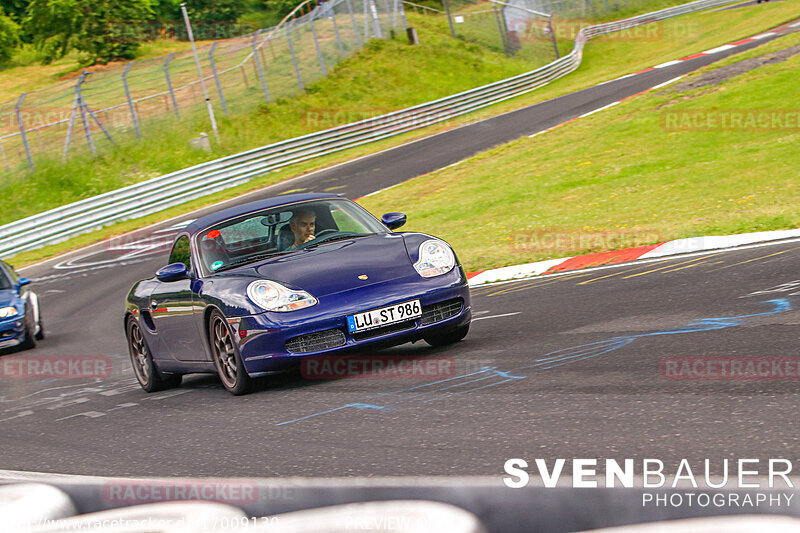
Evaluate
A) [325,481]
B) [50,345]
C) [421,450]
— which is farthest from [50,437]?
[50,345]

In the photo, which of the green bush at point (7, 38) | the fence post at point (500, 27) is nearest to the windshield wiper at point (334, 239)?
the fence post at point (500, 27)

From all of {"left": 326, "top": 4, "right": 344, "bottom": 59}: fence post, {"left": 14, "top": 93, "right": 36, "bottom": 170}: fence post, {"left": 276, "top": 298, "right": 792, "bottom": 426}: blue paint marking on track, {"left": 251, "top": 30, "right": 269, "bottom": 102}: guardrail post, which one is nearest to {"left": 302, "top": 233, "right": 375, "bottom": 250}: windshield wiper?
{"left": 276, "top": 298, "right": 792, "bottom": 426}: blue paint marking on track

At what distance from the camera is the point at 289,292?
6336 mm

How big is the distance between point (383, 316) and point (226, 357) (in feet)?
3.93

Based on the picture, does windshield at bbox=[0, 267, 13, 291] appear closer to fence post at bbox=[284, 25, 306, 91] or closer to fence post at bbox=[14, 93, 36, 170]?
fence post at bbox=[14, 93, 36, 170]

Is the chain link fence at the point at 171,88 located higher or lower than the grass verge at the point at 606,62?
higher

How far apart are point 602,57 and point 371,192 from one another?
90.3ft

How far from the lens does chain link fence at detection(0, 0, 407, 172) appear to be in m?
30.6

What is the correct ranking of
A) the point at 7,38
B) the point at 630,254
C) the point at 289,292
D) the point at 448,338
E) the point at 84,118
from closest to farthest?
the point at 289,292 < the point at 448,338 < the point at 630,254 < the point at 84,118 < the point at 7,38

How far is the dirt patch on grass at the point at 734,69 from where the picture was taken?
77.4ft

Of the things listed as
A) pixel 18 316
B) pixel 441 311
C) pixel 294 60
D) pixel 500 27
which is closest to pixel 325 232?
pixel 441 311

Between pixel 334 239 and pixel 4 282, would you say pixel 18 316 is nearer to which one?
pixel 4 282

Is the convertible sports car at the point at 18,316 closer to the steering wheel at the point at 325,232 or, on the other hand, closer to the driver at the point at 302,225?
the driver at the point at 302,225

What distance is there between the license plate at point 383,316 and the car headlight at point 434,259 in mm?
305
